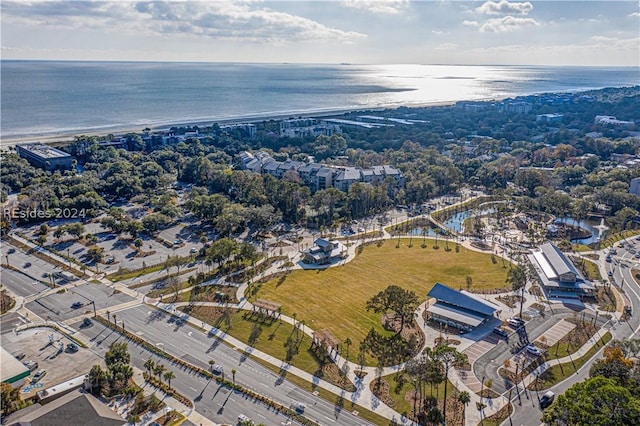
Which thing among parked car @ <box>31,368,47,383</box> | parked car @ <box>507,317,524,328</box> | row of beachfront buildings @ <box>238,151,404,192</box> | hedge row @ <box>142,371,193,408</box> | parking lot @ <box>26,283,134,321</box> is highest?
row of beachfront buildings @ <box>238,151,404,192</box>

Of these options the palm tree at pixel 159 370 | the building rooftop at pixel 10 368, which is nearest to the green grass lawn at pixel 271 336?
the palm tree at pixel 159 370

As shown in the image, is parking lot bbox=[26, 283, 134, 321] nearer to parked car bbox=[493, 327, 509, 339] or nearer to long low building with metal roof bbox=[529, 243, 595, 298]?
parked car bbox=[493, 327, 509, 339]

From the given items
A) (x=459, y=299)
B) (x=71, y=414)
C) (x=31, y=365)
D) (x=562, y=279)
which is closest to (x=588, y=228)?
(x=562, y=279)

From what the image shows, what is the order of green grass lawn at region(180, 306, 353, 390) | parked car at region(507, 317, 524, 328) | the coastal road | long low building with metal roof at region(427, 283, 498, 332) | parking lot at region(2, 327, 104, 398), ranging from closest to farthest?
parking lot at region(2, 327, 104, 398), green grass lawn at region(180, 306, 353, 390), long low building with metal roof at region(427, 283, 498, 332), parked car at region(507, 317, 524, 328), the coastal road

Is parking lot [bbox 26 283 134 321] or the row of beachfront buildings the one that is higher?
the row of beachfront buildings

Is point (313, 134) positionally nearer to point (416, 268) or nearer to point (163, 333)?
point (416, 268)

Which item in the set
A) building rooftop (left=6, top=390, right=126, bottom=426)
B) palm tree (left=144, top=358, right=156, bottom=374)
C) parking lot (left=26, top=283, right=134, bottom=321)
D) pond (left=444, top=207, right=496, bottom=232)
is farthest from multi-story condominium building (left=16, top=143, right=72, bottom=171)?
pond (left=444, top=207, right=496, bottom=232)

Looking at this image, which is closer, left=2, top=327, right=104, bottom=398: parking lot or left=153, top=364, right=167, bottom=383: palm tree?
left=153, top=364, right=167, bottom=383: palm tree

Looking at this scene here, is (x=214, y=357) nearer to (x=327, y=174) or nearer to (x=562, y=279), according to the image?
(x=562, y=279)
